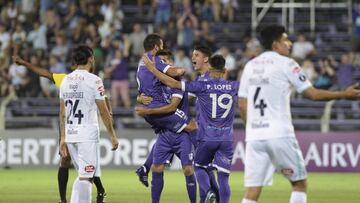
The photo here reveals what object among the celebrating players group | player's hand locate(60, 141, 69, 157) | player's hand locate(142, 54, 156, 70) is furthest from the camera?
player's hand locate(142, 54, 156, 70)

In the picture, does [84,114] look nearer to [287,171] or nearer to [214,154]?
[214,154]

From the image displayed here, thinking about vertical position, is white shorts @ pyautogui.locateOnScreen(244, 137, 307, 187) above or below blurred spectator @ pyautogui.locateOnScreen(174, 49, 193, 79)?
below

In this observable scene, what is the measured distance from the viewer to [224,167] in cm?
1356

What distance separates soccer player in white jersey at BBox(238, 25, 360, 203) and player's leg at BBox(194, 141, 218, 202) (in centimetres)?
308

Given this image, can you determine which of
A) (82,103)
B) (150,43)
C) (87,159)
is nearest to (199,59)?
(150,43)

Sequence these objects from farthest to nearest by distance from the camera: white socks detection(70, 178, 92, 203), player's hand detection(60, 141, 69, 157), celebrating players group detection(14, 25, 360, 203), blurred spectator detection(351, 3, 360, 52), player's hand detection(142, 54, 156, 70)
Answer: blurred spectator detection(351, 3, 360, 52) → player's hand detection(142, 54, 156, 70) → player's hand detection(60, 141, 69, 157) → white socks detection(70, 178, 92, 203) → celebrating players group detection(14, 25, 360, 203)

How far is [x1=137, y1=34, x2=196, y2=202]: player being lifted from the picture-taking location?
44.8 feet

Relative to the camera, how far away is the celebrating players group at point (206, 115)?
10.3 metres

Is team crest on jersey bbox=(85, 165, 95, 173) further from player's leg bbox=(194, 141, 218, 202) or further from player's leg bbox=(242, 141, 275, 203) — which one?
player's leg bbox=(242, 141, 275, 203)

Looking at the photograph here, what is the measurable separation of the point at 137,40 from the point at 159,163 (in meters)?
15.3

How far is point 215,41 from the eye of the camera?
1166 inches

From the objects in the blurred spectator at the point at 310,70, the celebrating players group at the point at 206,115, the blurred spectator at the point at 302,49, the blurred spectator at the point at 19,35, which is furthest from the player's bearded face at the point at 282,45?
the blurred spectator at the point at 19,35

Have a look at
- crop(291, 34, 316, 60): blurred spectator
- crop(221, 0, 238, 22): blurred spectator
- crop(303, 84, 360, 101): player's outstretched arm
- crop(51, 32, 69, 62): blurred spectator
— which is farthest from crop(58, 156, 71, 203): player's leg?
crop(221, 0, 238, 22): blurred spectator

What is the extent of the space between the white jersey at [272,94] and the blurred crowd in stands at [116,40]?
16.0m
